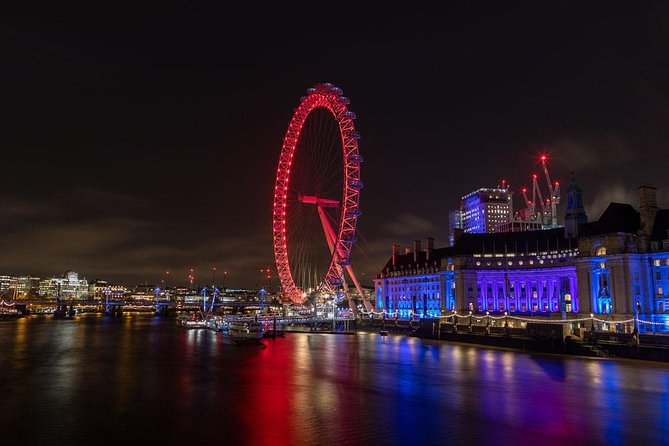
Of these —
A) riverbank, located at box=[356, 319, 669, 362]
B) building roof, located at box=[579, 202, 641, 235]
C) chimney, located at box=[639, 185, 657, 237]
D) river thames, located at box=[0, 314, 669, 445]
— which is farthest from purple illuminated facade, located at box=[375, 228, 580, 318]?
river thames, located at box=[0, 314, 669, 445]

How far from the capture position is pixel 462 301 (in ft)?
392

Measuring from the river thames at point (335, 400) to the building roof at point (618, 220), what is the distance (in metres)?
35.0

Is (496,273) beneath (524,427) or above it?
above

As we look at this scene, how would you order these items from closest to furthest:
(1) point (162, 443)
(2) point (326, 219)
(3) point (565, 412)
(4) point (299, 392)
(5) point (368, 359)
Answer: (1) point (162, 443)
(3) point (565, 412)
(4) point (299, 392)
(5) point (368, 359)
(2) point (326, 219)

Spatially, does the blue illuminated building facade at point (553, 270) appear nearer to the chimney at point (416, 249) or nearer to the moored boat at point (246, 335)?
the chimney at point (416, 249)

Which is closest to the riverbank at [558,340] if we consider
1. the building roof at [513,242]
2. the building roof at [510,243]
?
the building roof at [510,243]

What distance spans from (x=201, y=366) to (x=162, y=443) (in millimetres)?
32700

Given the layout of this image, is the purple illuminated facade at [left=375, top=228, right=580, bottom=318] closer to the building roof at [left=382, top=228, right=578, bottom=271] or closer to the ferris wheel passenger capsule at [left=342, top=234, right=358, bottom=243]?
the building roof at [left=382, top=228, right=578, bottom=271]

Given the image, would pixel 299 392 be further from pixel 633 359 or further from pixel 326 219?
pixel 326 219

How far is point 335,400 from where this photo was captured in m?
37.0

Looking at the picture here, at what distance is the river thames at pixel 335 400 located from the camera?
2809 centimetres

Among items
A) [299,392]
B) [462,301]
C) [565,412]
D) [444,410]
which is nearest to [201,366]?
[299,392]

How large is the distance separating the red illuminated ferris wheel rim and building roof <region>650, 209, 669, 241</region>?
44705 mm

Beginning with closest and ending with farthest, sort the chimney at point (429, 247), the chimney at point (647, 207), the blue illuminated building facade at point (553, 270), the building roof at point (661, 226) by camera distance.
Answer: the blue illuminated building facade at point (553, 270)
the building roof at point (661, 226)
the chimney at point (647, 207)
the chimney at point (429, 247)
